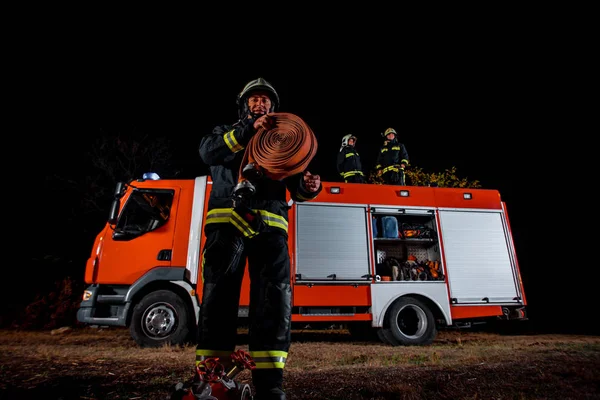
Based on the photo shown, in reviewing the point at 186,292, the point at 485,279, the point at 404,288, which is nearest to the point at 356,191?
the point at 404,288

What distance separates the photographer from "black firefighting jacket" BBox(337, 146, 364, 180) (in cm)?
816

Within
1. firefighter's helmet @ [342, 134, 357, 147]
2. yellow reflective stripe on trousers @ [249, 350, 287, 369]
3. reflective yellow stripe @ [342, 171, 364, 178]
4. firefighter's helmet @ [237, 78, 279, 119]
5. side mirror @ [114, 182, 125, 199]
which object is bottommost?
yellow reflective stripe on trousers @ [249, 350, 287, 369]

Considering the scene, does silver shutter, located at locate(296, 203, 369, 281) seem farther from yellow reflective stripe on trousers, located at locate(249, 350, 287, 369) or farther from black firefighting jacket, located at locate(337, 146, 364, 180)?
yellow reflective stripe on trousers, located at locate(249, 350, 287, 369)

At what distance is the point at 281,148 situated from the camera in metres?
2.03

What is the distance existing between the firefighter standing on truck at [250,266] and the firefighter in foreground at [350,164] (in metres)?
6.00

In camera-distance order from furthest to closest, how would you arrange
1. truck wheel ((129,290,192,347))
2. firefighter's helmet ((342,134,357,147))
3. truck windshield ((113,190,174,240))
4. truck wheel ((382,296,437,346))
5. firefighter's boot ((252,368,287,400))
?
firefighter's helmet ((342,134,357,147)) < truck wheel ((382,296,437,346)) < truck windshield ((113,190,174,240)) < truck wheel ((129,290,192,347)) < firefighter's boot ((252,368,287,400))

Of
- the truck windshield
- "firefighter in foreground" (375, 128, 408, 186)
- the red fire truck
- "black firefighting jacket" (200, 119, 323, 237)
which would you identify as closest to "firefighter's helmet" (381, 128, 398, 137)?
"firefighter in foreground" (375, 128, 408, 186)

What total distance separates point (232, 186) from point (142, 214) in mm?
3671

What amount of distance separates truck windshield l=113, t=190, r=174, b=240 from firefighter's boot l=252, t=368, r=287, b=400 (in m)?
3.95

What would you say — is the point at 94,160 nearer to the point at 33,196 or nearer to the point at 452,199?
the point at 33,196

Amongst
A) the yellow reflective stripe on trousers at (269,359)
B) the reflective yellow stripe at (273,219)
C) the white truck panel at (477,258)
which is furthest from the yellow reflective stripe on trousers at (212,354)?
the white truck panel at (477,258)

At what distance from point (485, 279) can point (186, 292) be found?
503 centimetres

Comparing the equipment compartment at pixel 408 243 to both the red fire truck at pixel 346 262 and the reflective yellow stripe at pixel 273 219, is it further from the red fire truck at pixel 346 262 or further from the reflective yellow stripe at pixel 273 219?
the reflective yellow stripe at pixel 273 219

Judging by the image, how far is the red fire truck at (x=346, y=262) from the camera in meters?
4.86
